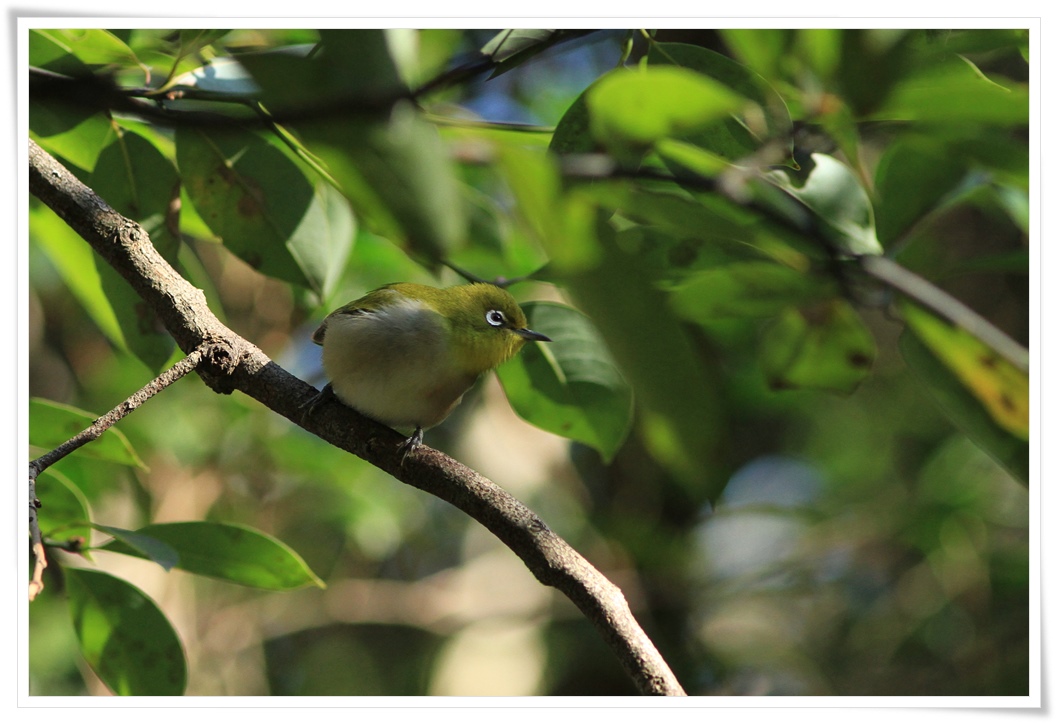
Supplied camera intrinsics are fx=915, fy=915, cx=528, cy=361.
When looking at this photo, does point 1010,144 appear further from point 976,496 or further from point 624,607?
point 976,496

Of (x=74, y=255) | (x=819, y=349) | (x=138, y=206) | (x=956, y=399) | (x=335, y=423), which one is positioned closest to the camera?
(x=956, y=399)

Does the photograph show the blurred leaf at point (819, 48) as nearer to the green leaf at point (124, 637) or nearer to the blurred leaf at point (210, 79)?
the blurred leaf at point (210, 79)

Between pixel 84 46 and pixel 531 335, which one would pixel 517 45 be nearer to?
pixel 531 335

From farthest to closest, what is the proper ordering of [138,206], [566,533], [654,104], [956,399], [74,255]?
[566,533]
[74,255]
[138,206]
[956,399]
[654,104]

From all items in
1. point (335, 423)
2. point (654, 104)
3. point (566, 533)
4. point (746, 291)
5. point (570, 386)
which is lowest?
point (654, 104)

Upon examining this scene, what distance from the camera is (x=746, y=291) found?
754 mm

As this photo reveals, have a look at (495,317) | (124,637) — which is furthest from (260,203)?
(124,637)

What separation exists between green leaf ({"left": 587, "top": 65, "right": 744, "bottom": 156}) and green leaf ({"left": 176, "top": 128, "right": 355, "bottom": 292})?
2.64 ft

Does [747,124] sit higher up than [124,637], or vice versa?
[747,124]

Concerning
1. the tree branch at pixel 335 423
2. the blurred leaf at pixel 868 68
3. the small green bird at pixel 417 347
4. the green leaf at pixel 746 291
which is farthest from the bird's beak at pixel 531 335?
the blurred leaf at pixel 868 68

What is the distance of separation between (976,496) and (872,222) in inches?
76.2

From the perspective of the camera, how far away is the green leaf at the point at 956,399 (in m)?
0.81

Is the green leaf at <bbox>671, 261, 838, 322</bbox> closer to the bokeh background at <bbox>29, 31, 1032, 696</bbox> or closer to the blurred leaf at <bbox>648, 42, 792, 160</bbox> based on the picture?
the blurred leaf at <bbox>648, 42, 792, 160</bbox>

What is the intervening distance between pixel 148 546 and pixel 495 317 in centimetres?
61
